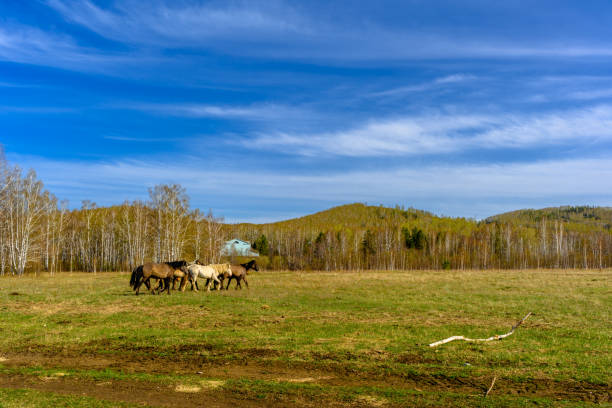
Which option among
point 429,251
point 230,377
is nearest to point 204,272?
point 230,377

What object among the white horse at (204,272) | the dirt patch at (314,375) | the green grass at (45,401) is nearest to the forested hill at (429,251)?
the white horse at (204,272)

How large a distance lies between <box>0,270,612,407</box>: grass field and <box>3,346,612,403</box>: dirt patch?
5 centimetres

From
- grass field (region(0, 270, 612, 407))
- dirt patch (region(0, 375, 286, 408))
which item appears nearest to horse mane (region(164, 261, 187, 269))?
grass field (region(0, 270, 612, 407))

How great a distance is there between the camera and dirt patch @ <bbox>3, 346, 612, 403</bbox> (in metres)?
9.31

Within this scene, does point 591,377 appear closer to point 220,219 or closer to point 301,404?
point 301,404

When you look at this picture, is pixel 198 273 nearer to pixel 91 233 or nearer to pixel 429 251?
pixel 91 233

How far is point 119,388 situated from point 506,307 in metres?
18.3

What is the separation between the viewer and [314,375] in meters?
10.6

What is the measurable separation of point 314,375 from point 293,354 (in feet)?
6.12

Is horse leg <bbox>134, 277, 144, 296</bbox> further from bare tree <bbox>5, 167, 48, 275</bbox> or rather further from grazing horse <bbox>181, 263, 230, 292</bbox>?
bare tree <bbox>5, 167, 48, 275</bbox>

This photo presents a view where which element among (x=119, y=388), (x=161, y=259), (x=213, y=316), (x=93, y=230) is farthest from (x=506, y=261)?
(x=119, y=388)

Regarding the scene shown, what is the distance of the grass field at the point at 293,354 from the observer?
29.6 feet

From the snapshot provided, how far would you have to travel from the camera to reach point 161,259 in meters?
64.2

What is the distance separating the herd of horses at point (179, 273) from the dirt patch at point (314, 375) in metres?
11.5
